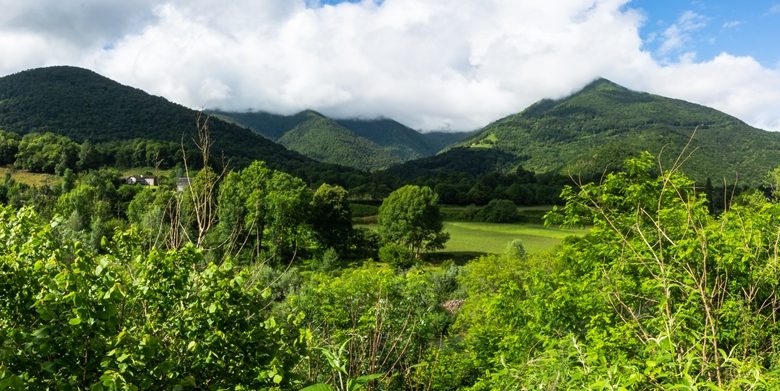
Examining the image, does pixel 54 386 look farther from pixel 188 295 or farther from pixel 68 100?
pixel 68 100

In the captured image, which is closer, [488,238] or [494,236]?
[488,238]

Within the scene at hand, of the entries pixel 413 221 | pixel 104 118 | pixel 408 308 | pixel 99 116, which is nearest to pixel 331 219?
pixel 413 221

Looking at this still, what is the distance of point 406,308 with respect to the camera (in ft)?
54.7

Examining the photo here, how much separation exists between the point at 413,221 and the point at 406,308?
39688 millimetres

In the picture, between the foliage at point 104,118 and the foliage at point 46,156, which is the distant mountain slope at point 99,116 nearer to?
the foliage at point 104,118

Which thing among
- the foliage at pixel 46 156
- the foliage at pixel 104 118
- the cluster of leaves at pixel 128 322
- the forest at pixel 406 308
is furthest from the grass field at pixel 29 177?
the cluster of leaves at pixel 128 322

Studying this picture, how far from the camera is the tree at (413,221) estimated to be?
56188mm

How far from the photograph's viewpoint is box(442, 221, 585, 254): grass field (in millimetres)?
62688

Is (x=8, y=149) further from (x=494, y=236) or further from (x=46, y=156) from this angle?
(x=494, y=236)

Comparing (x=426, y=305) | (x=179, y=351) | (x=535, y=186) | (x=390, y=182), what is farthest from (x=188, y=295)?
(x=390, y=182)

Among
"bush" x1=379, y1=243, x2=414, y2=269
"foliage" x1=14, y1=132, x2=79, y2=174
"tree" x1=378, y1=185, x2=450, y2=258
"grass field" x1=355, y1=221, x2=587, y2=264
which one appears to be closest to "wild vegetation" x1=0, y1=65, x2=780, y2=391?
"bush" x1=379, y1=243, x2=414, y2=269

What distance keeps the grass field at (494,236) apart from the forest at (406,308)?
117ft

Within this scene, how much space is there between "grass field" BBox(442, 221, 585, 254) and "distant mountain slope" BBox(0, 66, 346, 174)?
244 feet

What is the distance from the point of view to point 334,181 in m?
130
